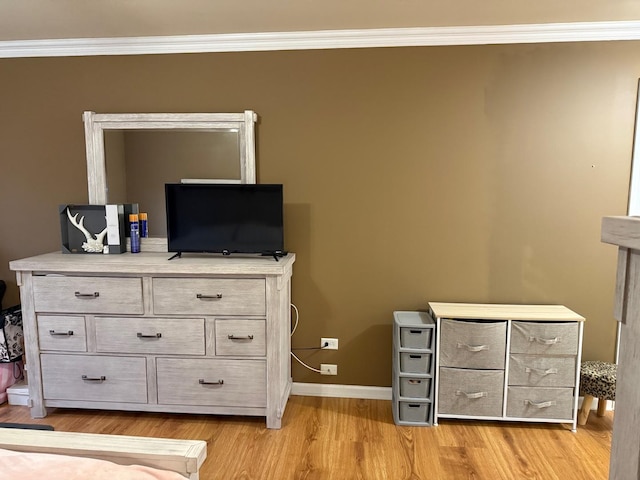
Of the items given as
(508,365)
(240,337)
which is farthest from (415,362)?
(240,337)

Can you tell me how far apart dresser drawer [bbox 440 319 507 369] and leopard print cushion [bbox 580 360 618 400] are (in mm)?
529

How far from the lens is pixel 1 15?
2520 mm

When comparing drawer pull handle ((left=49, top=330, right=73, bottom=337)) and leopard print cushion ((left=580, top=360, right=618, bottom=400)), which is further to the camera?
drawer pull handle ((left=49, top=330, right=73, bottom=337))

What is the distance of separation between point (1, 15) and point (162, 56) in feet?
2.97

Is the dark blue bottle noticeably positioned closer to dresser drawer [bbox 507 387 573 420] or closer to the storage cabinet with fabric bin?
the storage cabinet with fabric bin

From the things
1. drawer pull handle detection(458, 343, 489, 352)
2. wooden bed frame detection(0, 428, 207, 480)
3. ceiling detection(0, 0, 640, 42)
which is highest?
ceiling detection(0, 0, 640, 42)

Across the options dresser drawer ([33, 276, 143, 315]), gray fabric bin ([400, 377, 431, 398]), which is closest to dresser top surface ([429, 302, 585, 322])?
gray fabric bin ([400, 377, 431, 398])

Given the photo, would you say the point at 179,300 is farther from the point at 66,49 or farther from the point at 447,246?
the point at 66,49

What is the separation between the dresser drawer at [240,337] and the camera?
99.3 inches

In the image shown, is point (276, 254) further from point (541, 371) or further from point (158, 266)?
point (541, 371)

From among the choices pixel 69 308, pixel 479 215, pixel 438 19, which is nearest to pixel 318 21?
pixel 438 19

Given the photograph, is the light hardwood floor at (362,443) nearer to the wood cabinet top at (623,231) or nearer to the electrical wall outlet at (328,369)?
the electrical wall outlet at (328,369)

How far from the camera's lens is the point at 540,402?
2.55 meters

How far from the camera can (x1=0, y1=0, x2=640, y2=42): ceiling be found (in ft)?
7.65
